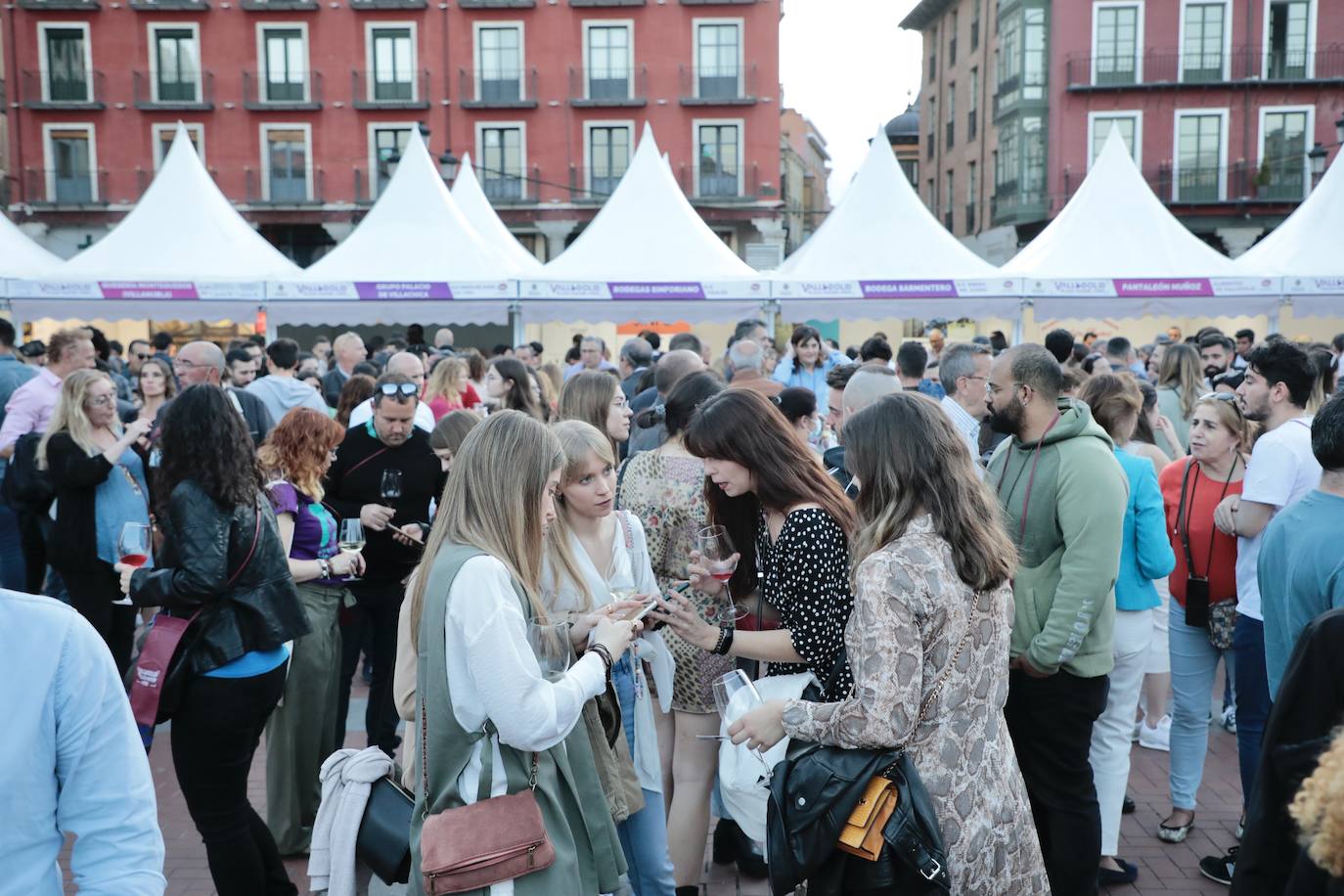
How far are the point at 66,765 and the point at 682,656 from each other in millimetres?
2447

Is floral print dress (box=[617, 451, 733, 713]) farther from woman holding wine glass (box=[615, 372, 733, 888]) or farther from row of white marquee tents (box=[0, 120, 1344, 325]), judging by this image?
row of white marquee tents (box=[0, 120, 1344, 325])

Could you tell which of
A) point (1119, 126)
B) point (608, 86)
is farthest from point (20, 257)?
point (1119, 126)

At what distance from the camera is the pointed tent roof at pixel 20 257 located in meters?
15.6

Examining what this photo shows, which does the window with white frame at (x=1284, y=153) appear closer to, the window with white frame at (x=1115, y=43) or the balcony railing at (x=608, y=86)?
the window with white frame at (x=1115, y=43)

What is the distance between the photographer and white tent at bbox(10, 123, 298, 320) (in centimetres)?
1494


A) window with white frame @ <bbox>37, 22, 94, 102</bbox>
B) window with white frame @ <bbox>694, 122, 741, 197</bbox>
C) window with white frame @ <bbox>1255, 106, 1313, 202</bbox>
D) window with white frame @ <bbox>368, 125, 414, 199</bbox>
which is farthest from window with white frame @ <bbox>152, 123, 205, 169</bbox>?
window with white frame @ <bbox>1255, 106, 1313, 202</bbox>

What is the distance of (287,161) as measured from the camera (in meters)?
34.8

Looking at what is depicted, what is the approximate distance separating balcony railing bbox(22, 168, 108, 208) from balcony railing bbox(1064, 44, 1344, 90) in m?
31.1

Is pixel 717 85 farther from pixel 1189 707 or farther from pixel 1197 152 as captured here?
pixel 1189 707

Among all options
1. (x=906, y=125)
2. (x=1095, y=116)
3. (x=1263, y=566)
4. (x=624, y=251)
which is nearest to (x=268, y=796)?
(x=1263, y=566)

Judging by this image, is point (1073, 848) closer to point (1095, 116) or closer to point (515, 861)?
point (515, 861)

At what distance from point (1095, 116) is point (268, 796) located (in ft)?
116

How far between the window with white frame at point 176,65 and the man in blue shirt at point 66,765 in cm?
3768

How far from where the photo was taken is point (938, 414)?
2.83 m
